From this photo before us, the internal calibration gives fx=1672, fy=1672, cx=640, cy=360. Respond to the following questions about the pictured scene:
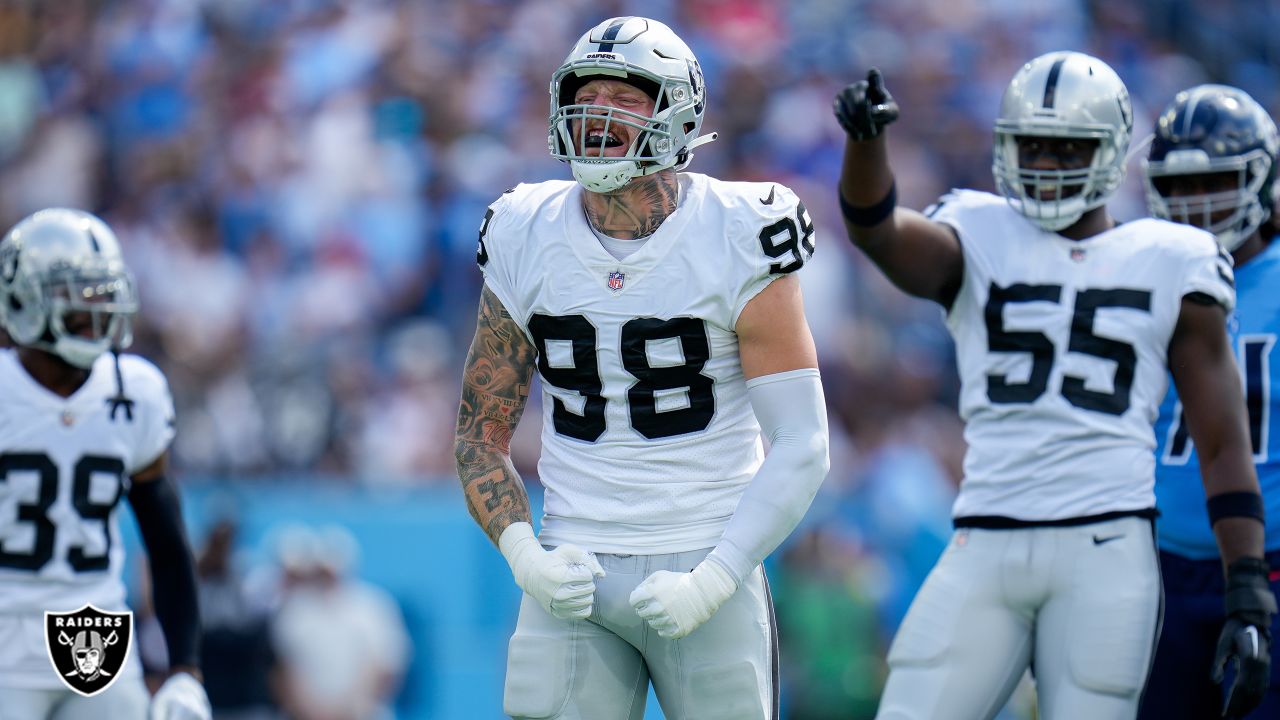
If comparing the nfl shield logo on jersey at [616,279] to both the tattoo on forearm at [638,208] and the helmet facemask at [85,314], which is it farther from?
the helmet facemask at [85,314]

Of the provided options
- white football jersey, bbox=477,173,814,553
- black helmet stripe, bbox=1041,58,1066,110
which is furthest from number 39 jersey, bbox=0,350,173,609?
black helmet stripe, bbox=1041,58,1066,110

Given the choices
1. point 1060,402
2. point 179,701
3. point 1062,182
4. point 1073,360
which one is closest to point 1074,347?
point 1073,360

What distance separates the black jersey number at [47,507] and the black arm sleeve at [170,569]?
0.13 metres

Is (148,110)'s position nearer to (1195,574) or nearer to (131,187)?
(131,187)

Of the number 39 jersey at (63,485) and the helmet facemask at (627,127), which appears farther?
the number 39 jersey at (63,485)

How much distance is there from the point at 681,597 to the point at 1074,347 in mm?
1240

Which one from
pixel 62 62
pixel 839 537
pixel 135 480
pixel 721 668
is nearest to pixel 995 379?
pixel 721 668

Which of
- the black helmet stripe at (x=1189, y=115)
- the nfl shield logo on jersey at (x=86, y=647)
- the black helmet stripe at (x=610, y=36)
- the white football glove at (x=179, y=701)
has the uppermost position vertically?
the black helmet stripe at (x=610, y=36)

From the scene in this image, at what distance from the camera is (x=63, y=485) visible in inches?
171

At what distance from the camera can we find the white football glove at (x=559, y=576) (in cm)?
323

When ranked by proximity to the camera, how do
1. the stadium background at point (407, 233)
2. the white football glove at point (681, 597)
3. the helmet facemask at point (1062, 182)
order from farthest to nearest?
1. the stadium background at point (407, 233)
2. the helmet facemask at point (1062, 182)
3. the white football glove at point (681, 597)

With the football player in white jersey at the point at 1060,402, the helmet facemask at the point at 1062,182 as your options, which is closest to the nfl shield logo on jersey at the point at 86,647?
the football player in white jersey at the point at 1060,402

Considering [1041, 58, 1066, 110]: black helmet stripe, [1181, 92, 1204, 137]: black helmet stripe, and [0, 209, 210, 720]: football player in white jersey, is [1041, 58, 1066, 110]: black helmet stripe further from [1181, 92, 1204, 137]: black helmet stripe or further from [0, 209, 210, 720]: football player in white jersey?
[0, 209, 210, 720]: football player in white jersey

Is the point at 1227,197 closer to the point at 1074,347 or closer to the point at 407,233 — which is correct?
the point at 1074,347
